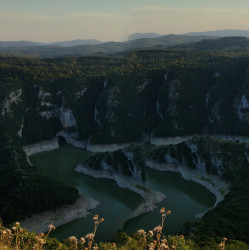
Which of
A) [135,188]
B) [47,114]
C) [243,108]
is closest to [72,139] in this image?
[47,114]

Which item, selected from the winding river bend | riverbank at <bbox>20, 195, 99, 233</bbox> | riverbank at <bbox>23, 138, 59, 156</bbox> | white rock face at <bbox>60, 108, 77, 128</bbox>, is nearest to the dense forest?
white rock face at <bbox>60, 108, 77, 128</bbox>

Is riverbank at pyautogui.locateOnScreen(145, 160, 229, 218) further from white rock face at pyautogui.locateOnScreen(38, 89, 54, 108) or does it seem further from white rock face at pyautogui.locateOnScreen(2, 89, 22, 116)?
white rock face at pyautogui.locateOnScreen(38, 89, 54, 108)

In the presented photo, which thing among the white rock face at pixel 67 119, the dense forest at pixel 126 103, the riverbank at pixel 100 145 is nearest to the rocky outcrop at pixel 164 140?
the riverbank at pixel 100 145

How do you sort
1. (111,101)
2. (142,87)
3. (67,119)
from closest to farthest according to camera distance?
1. (111,101)
2. (67,119)
3. (142,87)

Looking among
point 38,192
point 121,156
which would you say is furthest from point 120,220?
point 121,156

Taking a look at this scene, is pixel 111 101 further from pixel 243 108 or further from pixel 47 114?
pixel 243 108

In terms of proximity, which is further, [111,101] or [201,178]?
[111,101]

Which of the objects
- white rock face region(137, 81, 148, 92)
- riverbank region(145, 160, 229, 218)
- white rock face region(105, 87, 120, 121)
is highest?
white rock face region(137, 81, 148, 92)
